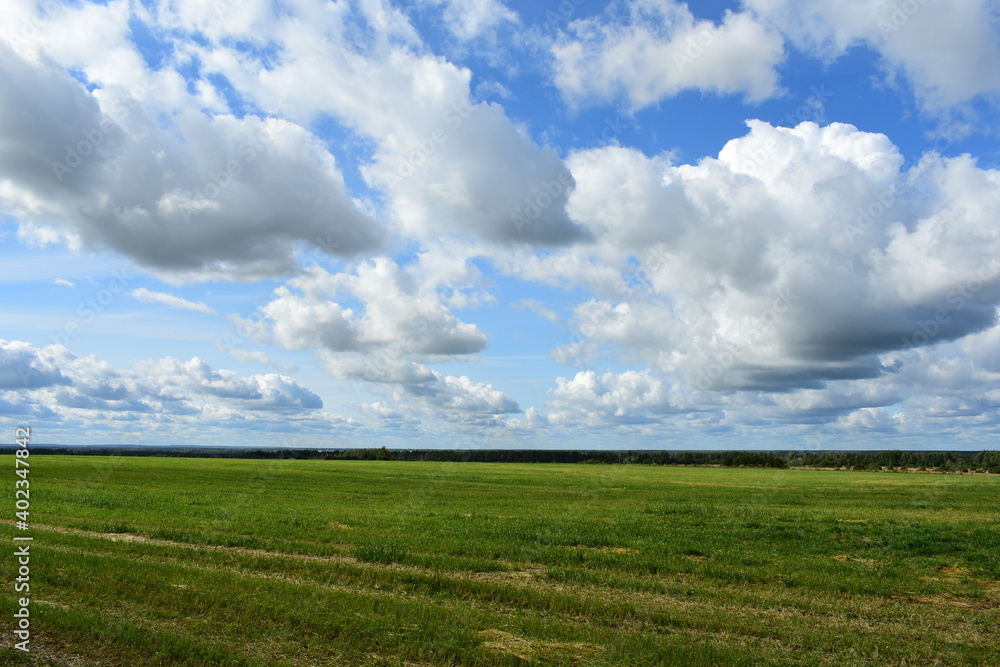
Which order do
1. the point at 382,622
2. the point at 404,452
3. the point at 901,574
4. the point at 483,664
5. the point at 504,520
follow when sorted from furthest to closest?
1. the point at 404,452
2. the point at 504,520
3. the point at 901,574
4. the point at 382,622
5. the point at 483,664

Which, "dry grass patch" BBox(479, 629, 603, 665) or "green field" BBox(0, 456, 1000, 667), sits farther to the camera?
"green field" BBox(0, 456, 1000, 667)

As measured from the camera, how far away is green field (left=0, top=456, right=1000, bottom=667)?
29.6 feet

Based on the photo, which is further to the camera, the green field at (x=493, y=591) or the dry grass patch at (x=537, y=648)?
the green field at (x=493, y=591)

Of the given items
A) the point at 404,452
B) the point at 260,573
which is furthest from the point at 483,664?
the point at 404,452

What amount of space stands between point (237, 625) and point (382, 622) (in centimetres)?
232

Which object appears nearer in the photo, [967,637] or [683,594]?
[967,637]

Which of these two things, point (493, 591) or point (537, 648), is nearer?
point (537, 648)

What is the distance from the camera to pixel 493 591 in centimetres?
1231

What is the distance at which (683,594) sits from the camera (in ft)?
42.3

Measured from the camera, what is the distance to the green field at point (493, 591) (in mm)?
9008

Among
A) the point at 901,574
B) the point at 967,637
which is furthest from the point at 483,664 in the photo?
the point at 901,574

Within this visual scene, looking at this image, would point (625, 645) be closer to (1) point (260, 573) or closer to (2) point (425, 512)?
(1) point (260, 573)

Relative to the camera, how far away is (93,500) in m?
27.6

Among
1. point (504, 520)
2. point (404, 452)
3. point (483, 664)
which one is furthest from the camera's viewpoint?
point (404, 452)
